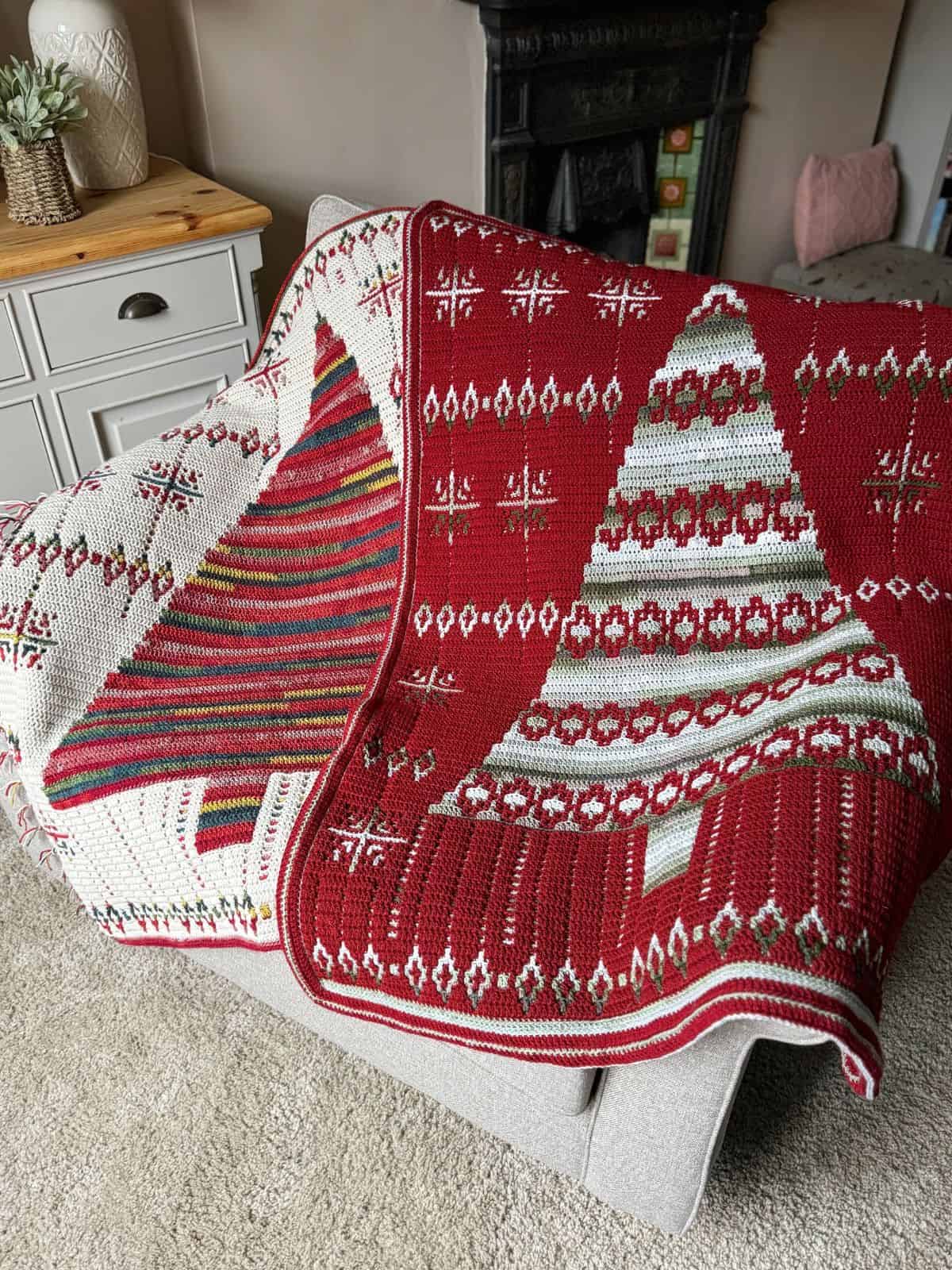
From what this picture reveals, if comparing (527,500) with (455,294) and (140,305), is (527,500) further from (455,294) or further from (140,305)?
(140,305)

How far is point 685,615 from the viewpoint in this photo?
4.14ft

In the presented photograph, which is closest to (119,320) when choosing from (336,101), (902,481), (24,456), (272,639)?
(24,456)

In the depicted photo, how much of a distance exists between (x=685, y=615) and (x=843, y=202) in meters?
2.48

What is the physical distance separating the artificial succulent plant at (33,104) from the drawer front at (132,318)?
0.72 ft

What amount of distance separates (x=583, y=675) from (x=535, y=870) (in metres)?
0.33

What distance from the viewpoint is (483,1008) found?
0.94 m

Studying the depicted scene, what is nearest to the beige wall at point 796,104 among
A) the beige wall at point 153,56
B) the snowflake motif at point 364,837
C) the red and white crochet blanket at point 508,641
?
the beige wall at point 153,56

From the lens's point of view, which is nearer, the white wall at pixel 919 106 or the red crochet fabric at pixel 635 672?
the red crochet fabric at pixel 635 672

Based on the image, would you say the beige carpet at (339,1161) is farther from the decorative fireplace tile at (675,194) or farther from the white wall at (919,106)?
the white wall at (919,106)

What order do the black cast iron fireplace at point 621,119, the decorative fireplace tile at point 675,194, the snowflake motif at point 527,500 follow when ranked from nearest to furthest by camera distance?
the snowflake motif at point 527,500 → the black cast iron fireplace at point 621,119 → the decorative fireplace tile at point 675,194

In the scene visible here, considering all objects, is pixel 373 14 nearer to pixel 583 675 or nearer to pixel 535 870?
pixel 583 675

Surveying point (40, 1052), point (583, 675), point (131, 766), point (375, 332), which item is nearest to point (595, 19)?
point (375, 332)

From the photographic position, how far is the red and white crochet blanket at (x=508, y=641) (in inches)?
37.2

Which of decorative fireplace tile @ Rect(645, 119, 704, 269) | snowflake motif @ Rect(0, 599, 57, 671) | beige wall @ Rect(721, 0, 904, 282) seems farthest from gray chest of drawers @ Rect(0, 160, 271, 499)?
A: beige wall @ Rect(721, 0, 904, 282)
